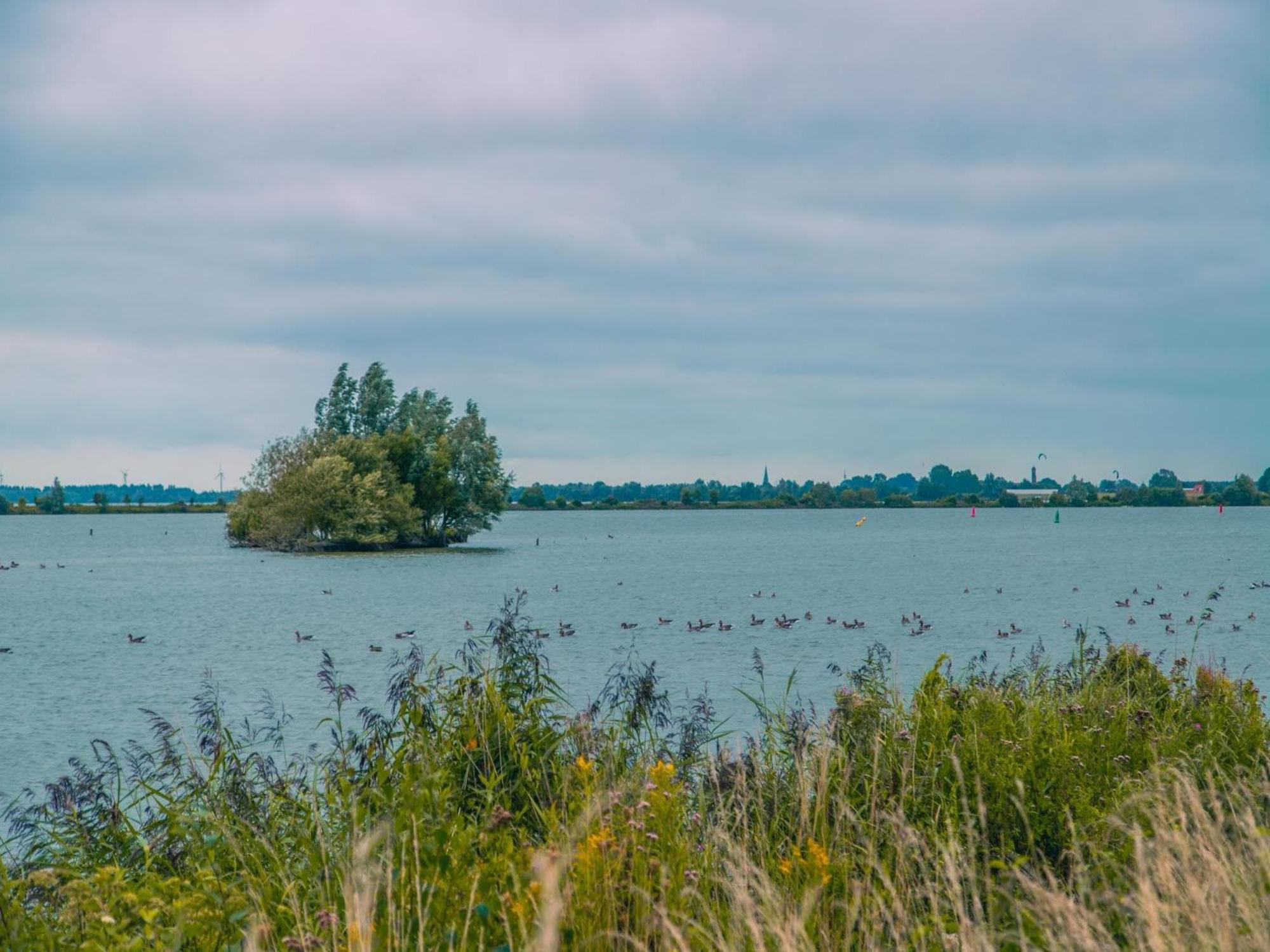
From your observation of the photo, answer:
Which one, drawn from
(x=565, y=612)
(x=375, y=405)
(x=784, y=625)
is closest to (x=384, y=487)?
(x=375, y=405)

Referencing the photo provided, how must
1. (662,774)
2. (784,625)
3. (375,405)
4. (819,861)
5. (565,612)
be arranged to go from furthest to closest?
(375,405)
(565,612)
(784,625)
(662,774)
(819,861)

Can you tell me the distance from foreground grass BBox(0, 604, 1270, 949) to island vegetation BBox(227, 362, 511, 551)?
78.8 m

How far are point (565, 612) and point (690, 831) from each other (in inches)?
1639

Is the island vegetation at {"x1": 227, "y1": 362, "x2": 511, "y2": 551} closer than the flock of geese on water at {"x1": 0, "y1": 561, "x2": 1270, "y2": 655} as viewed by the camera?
No

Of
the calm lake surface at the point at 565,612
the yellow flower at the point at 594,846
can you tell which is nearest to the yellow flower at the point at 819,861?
the yellow flower at the point at 594,846

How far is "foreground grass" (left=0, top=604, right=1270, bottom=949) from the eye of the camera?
5043mm

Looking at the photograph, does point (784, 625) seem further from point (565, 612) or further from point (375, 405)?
point (375, 405)

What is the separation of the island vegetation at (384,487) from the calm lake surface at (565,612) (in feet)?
9.85

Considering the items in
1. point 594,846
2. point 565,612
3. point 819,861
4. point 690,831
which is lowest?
point 565,612

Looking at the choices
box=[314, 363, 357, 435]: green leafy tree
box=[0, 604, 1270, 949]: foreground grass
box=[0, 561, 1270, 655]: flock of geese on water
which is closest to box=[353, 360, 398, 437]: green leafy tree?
box=[314, 363, 357, 435]: green leafy tree

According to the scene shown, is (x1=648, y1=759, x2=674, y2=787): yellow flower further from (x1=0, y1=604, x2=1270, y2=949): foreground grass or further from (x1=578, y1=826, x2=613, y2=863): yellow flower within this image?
(x1=578, y1=826, x2=613, y2=863): yellow flower

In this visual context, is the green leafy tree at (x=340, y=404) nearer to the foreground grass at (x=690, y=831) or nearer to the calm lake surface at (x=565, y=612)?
the calm lake surface at (x=565, y=612)

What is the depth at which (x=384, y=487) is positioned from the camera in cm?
8862

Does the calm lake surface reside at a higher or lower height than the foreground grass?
lower
